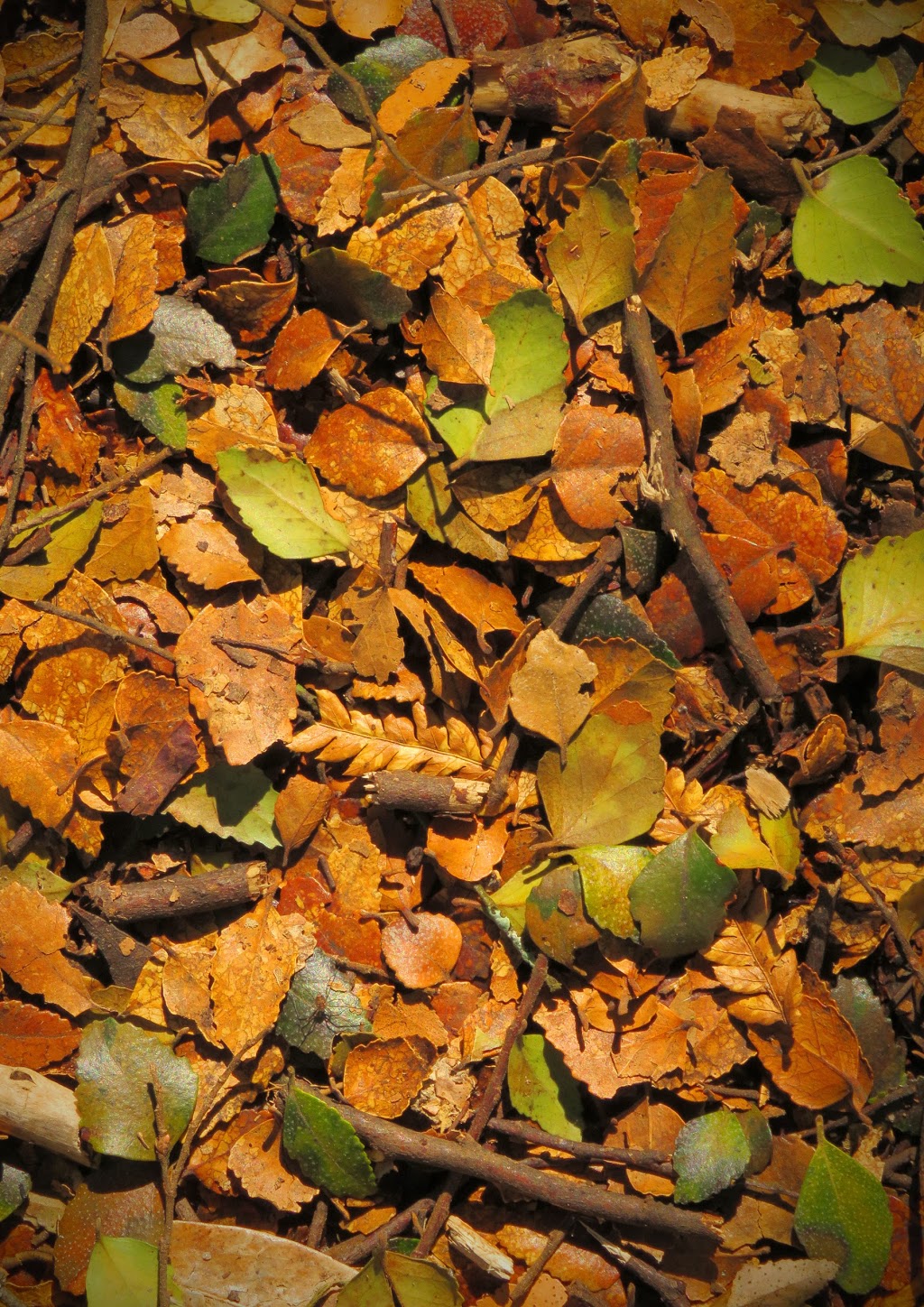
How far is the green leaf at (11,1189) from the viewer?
1143 mm

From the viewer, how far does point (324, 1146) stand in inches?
43.4

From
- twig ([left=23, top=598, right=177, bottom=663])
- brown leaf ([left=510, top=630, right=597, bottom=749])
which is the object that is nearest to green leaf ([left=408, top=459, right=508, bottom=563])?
brown leaf ([left=510, top=630, right=597, bottom=749])

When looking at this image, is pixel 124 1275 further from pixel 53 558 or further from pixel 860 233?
pixel 860 233

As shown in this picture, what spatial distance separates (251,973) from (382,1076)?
0.68 feet

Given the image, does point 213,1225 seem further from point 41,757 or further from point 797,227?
point 797,227

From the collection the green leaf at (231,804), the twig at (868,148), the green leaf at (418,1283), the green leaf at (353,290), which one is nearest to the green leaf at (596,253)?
the green leaf at (353,290)

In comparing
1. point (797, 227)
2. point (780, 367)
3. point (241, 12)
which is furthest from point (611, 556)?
point (241, 12)

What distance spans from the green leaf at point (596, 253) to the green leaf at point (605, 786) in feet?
1.79

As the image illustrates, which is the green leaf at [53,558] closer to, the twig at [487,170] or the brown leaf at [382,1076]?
the twig at [487,170]

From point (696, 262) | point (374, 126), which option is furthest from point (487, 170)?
point (696, 262)

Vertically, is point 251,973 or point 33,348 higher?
point 33,348

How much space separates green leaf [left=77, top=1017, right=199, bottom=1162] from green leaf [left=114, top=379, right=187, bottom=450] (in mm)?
758

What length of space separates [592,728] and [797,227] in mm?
778

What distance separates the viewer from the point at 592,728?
1.17 m
